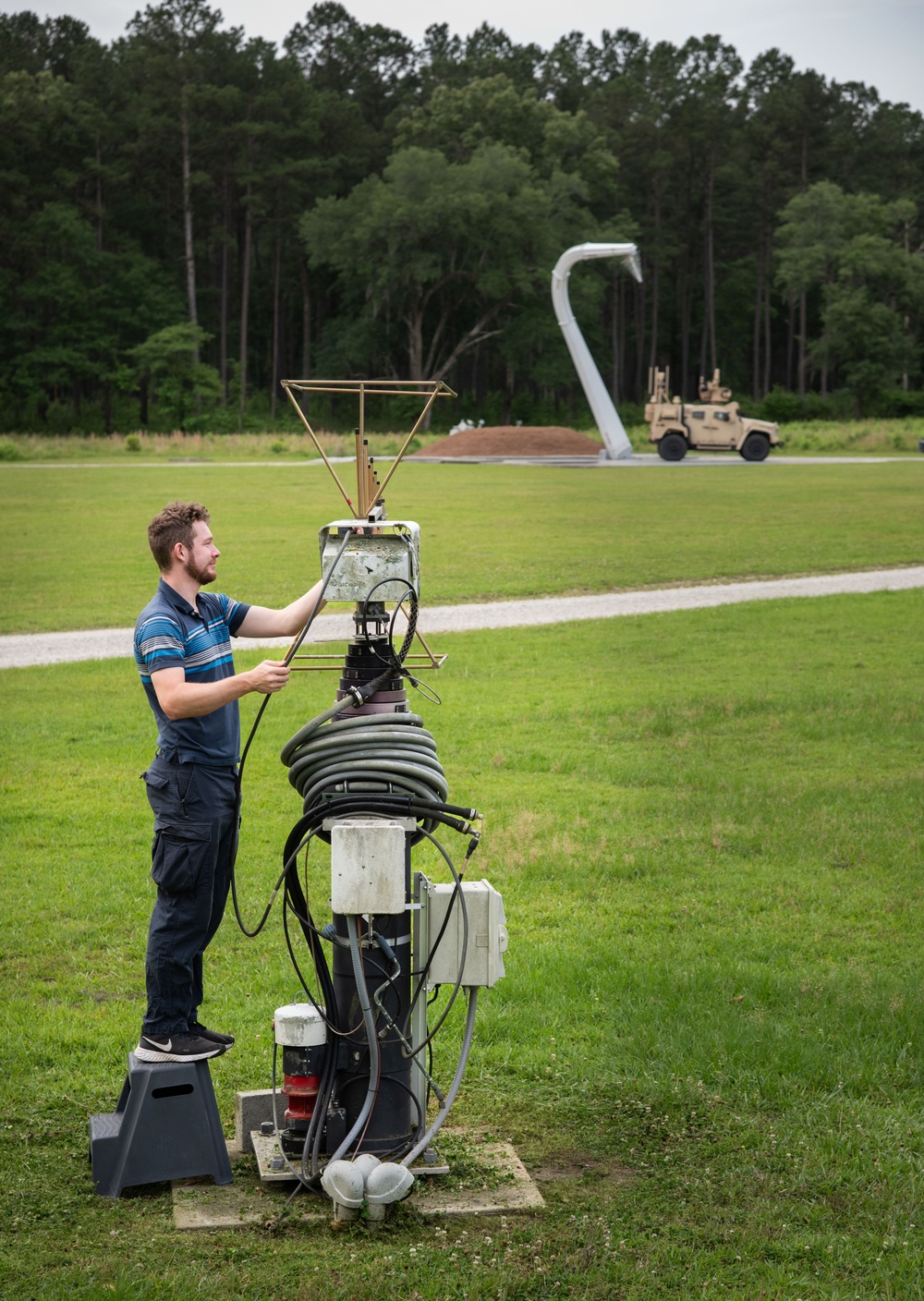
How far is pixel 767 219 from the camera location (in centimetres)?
8212

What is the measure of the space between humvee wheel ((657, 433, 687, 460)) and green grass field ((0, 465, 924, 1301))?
1153 inches

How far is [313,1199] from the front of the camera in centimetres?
395

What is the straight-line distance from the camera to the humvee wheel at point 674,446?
142ft

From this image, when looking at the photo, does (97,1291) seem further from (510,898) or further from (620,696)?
(620,696)

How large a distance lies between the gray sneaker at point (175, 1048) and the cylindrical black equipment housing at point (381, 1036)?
0.43 m

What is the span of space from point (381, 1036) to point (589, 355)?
44.0 metres

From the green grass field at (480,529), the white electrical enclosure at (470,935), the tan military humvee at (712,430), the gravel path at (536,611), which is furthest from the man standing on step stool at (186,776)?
the tan military humvee at (712,430)

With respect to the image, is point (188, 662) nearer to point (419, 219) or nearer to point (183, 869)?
point (183, 869)

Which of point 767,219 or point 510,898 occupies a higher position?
point 767,219

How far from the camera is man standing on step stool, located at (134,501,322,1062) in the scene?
13.1 feet

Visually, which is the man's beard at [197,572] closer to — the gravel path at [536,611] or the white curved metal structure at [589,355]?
the gravel path at [536,611]

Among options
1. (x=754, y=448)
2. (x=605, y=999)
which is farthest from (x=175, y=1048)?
(x=754, y=448)

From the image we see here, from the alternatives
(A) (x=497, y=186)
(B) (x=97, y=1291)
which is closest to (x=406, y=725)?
(B) (x=97, y=1291)

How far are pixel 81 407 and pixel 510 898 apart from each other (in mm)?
71121
